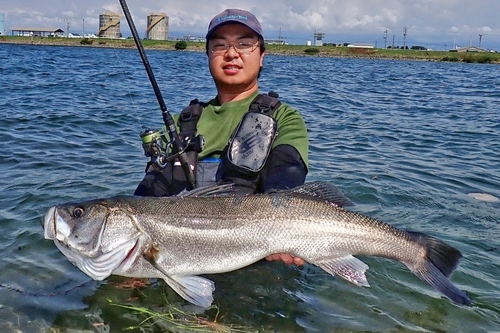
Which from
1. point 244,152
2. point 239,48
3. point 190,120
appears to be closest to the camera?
point 244,152

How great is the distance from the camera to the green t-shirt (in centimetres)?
502

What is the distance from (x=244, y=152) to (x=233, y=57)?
998mm

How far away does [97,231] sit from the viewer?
3863 millimetres

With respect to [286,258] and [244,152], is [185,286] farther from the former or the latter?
[244,152]

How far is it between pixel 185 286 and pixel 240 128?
1668 millimetres

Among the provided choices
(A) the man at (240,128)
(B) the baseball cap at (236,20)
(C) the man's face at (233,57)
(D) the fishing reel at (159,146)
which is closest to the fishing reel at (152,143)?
(D) the fishing reel at (159,146)

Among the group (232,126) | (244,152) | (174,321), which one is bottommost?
(174,321)

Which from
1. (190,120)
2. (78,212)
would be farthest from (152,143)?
(78,212)

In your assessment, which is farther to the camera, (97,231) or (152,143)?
(152,143)

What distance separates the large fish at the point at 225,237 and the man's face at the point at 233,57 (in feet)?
5.57

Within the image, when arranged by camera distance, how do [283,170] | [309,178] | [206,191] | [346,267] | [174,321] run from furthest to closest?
[309,178] < [283,170] < [174,321] < [206,191] < [346,267]

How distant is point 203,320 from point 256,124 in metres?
1.81

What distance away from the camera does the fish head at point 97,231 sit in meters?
3.86

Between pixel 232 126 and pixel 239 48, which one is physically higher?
pixel 239 48
